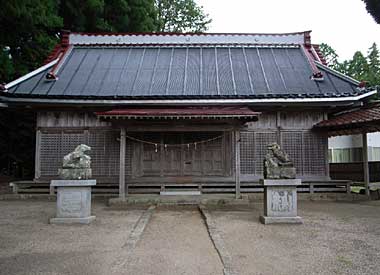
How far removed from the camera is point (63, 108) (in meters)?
11.4

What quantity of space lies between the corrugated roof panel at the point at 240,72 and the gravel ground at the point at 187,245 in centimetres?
483

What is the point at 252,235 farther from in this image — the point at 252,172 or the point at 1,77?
the point at 1,77

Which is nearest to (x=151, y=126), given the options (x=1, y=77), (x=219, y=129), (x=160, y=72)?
(x=219, y=129)

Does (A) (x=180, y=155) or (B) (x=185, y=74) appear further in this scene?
(B) (x=185, y=74)

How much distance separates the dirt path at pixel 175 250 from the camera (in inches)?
167

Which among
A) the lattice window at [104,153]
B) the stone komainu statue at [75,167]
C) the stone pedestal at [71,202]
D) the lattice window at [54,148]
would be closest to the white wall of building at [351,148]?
the lattice window at [104,153]

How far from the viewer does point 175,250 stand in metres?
5.08

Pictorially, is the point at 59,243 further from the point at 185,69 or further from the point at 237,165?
the point at 185,69

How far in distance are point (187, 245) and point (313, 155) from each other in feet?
25.0

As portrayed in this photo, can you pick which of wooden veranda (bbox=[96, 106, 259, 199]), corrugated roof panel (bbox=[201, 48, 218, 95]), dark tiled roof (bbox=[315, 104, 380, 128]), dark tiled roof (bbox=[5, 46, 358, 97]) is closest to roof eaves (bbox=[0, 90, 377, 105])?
dark tiled roof (bbox=[5, 46, 358, 97])

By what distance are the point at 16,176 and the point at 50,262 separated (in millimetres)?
14674

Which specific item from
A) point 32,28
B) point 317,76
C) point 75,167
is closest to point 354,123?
point 317,76

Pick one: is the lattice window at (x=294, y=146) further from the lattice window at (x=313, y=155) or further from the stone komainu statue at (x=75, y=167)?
the stone komainu statue at (x=75, y=167)

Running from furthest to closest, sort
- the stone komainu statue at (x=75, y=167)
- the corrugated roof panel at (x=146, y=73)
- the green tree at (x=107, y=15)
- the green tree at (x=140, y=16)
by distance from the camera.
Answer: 1. the green tree at (x=140, y=16)
2. the green tree at (x=107, y=15)
3. the corrugated roof panel at (x=146, y=73)
4. the stone komainu statue at (x=75, y=167)
